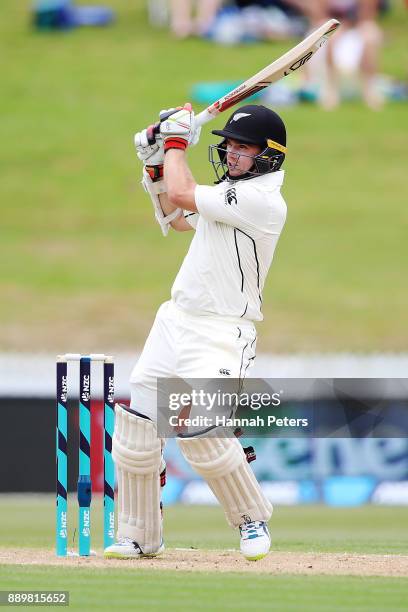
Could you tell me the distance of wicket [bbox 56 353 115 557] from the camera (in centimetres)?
551

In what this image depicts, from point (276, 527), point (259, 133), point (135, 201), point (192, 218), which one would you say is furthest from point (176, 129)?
point (135, 201)

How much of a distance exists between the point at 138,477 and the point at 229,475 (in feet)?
1.24

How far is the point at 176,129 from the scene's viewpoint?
5406 millimetres

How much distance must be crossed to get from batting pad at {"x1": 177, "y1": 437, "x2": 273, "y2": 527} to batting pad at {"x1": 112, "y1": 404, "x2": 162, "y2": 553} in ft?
0.47

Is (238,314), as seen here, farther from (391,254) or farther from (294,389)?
(391,254)

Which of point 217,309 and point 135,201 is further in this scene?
point 135,201

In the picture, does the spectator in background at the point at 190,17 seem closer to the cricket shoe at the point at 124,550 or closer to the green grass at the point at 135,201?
the green grass at the point at 135,201

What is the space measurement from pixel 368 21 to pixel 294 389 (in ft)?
27.0

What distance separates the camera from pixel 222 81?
736 inches

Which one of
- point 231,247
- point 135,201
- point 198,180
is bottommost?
point 231,247

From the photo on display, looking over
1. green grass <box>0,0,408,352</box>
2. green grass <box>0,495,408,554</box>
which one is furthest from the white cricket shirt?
green grass <box>0,0,408,352</box>

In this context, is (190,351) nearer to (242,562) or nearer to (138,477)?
(138,477)

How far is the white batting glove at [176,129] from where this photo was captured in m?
5.41

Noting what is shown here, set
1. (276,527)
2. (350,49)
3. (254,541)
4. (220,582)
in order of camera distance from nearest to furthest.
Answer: (220,582) → (254,541) → (276,527) → (350,49)
